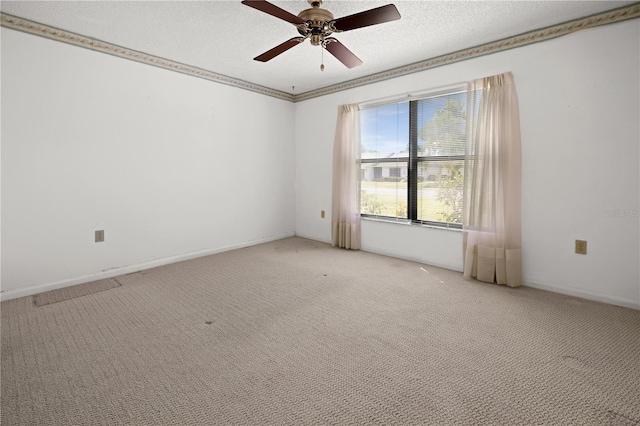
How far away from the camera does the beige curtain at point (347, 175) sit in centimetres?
439

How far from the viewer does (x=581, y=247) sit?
2.77 meters

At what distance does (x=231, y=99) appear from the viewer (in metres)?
4.39

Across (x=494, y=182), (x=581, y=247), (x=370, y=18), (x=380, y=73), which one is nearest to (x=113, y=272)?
(x=370, y=18)

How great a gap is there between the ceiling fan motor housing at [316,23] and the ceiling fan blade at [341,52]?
132 millimetres

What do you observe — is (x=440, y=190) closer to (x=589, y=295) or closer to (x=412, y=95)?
(x=412, y=95)

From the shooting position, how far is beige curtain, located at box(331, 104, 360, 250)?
14.4 ft

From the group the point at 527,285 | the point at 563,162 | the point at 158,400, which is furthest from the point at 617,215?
the point at 158,400

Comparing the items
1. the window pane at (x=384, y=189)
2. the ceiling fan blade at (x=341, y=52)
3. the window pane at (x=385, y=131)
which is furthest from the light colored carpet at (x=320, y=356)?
the ceiling fan blade at (x=341, y=52)

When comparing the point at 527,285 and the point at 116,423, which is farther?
the point at 527,285

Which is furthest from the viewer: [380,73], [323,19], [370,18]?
[380,73]

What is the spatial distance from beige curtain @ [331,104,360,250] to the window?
0.11 m

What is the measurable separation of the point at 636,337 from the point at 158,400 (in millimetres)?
2948

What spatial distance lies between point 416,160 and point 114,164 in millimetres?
3402

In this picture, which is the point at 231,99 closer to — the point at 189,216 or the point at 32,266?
the point at 189,216
